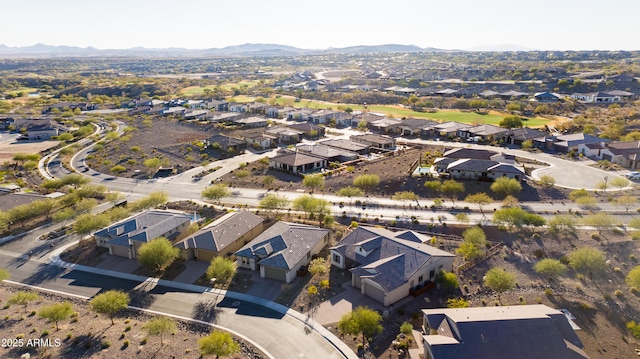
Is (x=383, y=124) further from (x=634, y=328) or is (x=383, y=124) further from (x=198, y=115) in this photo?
(x=634, y=328)

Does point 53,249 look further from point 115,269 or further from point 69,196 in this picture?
point 69,196

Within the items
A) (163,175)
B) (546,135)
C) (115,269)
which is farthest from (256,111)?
(115,269)

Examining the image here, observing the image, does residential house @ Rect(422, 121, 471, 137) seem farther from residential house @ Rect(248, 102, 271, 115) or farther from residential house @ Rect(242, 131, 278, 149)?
residential house @ Rect(248, 102, 271, 115)

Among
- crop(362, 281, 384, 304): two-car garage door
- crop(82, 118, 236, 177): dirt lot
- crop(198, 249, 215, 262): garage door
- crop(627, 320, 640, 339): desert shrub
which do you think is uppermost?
crop(627, 320, 640, 339): desert shrub

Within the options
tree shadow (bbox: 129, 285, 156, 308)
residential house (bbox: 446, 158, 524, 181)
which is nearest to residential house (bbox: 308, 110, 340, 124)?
residential house (bbox: 446, 158, 524, 181)

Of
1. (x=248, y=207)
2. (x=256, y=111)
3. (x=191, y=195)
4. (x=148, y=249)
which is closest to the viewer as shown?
(x=148, y=249)

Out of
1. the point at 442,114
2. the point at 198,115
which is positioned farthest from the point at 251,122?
the point at 442,114

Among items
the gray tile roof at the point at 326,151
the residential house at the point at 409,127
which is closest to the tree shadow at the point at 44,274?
the gray tile roof at the point at 326,151
